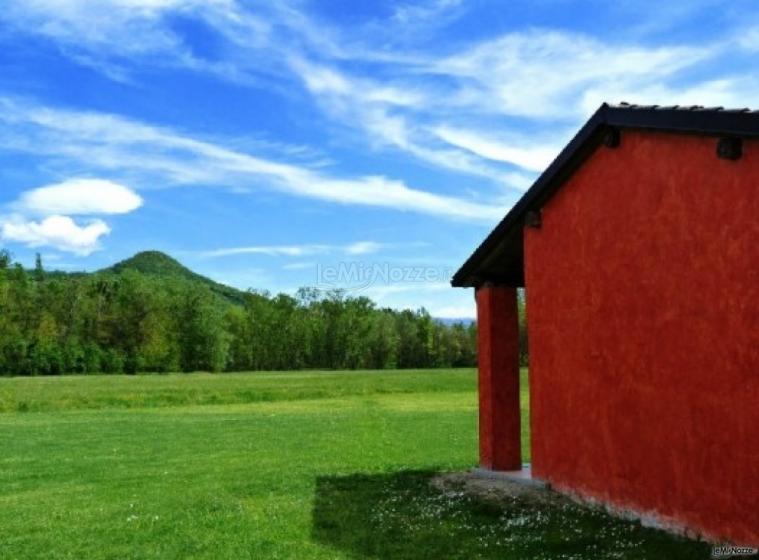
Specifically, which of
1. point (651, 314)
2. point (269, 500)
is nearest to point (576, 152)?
point (651, 314)

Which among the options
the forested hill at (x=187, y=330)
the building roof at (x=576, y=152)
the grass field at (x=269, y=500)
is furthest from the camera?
the forested hill at (x=187, y=330)

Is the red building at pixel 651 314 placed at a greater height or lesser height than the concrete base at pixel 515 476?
greater

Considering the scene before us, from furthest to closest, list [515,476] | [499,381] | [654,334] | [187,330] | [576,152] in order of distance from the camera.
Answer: [187,330], [499,381], [515,476], [576,152], [654,334]

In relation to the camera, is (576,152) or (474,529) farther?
(576,152)

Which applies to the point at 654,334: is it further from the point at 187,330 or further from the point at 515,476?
the point at 187,330

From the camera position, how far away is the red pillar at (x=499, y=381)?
44.8ft

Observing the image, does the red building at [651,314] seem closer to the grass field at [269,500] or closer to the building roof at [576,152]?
the building roof at [576,152]

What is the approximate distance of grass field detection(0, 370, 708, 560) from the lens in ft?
29.6

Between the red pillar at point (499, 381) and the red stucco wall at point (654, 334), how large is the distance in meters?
1.49

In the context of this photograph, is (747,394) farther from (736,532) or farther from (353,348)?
(353,348)

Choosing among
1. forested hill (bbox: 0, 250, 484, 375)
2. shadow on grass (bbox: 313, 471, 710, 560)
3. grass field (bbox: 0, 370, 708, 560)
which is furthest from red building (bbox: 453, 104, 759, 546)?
forested hill (bbox: 0, 250, 484, 375)

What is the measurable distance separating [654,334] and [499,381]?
4914mm

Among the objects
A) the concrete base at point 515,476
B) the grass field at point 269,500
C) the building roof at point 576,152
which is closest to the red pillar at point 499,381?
the concrete base at point 515,476

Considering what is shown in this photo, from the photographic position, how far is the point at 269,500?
12.6 metres
